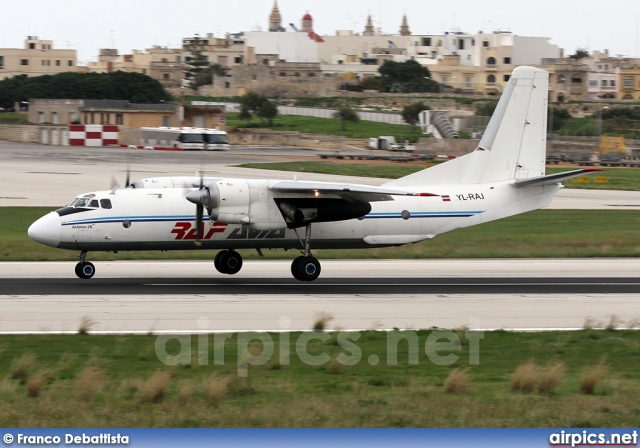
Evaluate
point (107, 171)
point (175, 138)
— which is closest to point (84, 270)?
point (107, 171)

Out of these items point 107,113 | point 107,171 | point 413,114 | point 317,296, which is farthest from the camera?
point 413,114

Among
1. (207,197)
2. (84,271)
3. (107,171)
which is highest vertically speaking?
(107,171)

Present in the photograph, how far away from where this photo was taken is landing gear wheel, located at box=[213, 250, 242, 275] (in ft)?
95.6

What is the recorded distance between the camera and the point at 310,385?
15.6 meters

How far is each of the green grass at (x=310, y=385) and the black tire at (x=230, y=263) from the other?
9.72 meters

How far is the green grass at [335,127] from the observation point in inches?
5049

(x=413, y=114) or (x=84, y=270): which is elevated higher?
(x=413, y=114)

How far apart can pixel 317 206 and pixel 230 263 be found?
3.52 m

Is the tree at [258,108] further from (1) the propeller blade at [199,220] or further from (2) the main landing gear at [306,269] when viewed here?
(1) the propeller blade at [199,220]

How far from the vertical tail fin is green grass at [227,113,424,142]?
89.0m

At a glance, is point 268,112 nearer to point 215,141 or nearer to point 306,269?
point 215,141

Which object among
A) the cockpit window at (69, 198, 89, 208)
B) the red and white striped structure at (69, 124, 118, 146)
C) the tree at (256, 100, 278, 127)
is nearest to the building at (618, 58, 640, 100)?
the tree at (256, 100, 278, 127)

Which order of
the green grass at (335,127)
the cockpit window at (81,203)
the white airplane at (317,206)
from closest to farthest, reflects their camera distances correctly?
the white airplane at (317,206)
the cockpit window at (81,203)
the green grass at (335,127)

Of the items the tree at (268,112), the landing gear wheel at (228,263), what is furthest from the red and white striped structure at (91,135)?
the landing gear wheel at (228,263)
